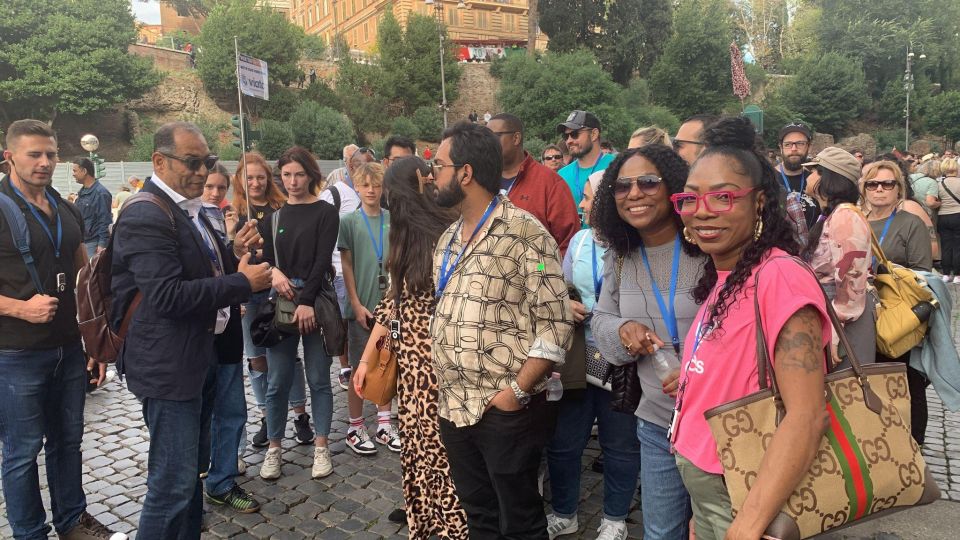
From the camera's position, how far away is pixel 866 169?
4836 millimetres

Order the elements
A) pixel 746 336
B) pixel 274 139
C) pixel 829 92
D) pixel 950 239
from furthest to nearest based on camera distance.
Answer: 1. pixel 829 92
2. pixel 274 139
3. pixel 950 239
4. pixel 746 336

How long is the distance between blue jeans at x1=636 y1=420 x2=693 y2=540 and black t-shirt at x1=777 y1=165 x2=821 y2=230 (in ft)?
6.06

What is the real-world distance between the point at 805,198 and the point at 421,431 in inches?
117

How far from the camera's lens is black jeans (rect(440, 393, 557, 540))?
8.38ft

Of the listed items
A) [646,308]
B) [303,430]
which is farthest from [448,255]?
[303,430]

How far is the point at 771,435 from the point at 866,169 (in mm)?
4189

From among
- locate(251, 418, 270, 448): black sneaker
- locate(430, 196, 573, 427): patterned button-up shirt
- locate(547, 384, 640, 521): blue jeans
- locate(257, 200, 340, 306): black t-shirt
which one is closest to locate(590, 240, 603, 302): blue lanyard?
locate(430, 196, 573, 427): patterned button-up shirt

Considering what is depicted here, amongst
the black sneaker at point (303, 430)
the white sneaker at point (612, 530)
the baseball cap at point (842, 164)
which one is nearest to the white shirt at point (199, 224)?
the black sneaker at point (303, 430)

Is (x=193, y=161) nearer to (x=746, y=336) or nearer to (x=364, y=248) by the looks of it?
(x=364, y=248)

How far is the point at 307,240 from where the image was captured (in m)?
4.43

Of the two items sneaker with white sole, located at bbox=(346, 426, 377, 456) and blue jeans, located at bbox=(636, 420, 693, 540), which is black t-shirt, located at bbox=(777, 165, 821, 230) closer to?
blue jeans, located at bbox=(636, 420, 693, 540)

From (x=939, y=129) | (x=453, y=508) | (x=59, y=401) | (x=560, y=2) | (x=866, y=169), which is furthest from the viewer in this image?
(x=939, y=129)

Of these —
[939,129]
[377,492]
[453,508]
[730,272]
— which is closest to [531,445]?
[453,508]

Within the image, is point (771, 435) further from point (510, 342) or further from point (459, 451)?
point (459, 451)
